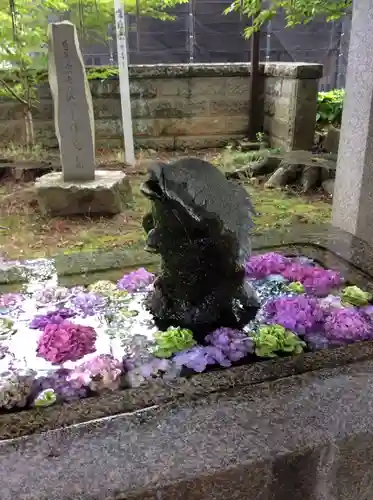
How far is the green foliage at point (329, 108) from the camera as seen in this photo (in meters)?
6.66

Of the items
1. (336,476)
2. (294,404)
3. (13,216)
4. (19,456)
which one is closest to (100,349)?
(19,456)

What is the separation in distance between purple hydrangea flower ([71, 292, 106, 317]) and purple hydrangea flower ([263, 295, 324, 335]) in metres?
0.61

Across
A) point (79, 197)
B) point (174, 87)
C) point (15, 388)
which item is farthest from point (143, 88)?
point (15, 388)

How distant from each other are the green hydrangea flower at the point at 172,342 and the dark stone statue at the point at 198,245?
0.07 metres

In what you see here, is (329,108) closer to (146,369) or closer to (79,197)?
(79,197)

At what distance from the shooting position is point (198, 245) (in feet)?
5.15

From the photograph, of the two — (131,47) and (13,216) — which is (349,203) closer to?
(13,216)

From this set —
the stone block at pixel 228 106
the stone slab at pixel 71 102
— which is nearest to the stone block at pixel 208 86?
the stone block at pixel 228 106

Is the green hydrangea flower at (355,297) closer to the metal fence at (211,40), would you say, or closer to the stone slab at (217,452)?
the stone slab at (217,452)

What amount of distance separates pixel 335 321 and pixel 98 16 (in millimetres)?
6425

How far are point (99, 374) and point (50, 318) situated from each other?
15.7 inches

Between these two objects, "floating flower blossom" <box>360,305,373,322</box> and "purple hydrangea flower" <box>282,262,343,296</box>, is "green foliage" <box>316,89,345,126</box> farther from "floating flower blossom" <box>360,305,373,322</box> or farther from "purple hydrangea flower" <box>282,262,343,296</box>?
"floating flower blossom" <box>360,305,373,322</box>

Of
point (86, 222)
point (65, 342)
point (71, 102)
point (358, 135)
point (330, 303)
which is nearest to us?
point (65, 342)

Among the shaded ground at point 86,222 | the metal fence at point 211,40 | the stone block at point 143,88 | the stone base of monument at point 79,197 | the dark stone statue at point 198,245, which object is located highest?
the metal fence at point 211,40
